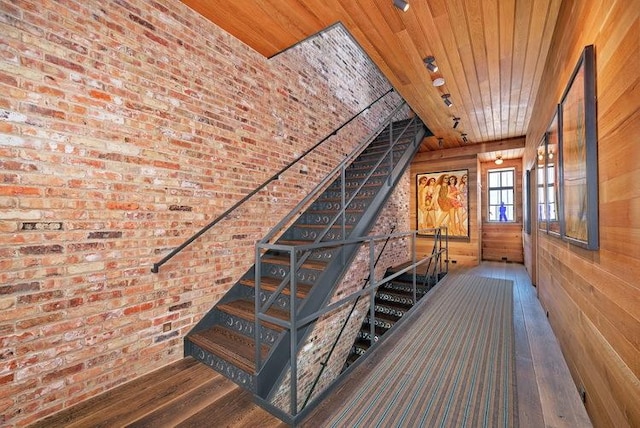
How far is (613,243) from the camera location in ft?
3.89

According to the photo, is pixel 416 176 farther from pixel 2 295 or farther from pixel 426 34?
pixel 2 295

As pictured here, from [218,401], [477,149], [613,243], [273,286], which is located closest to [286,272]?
[273,286]

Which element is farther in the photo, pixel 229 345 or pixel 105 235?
pixel 229 345

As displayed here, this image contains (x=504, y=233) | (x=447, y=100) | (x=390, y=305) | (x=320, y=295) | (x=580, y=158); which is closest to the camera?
(x=580, y=158)

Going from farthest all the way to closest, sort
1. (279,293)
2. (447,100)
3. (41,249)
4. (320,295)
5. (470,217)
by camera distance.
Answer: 1. (470,217)
2. (447,100)
3. (320,295)
4. (279,293)
5. (41,249)

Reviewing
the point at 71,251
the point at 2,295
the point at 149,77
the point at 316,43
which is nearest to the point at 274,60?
the point at 316,43

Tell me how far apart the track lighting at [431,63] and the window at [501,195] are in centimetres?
558

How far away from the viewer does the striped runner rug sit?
5.47 ft

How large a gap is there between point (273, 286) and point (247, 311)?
1.06 ft

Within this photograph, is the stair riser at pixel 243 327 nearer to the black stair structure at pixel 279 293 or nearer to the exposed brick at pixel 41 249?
the black stair structure at pixel 279 293

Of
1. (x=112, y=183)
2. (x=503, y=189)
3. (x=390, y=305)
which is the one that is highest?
(x=503, y=189)

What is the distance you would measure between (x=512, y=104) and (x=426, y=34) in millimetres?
2582

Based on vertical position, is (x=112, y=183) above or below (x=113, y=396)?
above

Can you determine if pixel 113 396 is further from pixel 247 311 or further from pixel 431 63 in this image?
pixel 431 63
